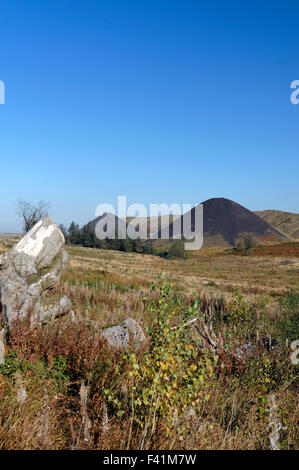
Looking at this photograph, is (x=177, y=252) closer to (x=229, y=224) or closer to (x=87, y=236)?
(x=87, y=236)

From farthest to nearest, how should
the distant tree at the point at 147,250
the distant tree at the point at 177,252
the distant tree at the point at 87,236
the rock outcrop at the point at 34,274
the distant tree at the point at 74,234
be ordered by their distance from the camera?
the distant tree at the point at 74,234 → the distant tree at the point at 87,236 → the distant tree at the point at 147,250 → the distant tree at the point at 177,252 → the rock outcrop at the point at 34,274

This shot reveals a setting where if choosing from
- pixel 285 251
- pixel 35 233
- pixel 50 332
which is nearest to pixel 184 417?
pixel 50 332

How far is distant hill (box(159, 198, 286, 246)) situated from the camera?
115 metres

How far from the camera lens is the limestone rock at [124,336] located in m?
5.28

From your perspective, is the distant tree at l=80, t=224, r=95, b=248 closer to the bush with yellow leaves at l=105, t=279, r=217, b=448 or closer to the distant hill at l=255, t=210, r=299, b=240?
the bush with yellow leaves at l=105, t=279, r=217, b=448

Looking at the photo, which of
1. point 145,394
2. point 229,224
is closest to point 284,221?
Answer: point 229,224

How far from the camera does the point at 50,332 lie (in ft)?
17.8

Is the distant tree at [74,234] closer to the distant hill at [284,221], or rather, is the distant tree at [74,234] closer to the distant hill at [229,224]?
the distant hill at [229,224]

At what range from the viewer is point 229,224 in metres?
126

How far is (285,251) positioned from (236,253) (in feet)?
37.8

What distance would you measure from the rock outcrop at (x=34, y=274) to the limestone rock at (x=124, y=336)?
1.26 m

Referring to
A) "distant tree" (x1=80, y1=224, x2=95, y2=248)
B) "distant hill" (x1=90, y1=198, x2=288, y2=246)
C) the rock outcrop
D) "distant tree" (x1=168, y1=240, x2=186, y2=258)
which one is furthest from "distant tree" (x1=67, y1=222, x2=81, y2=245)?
the rock outcrop

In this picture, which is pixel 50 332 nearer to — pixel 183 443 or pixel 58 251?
pixel 58 251

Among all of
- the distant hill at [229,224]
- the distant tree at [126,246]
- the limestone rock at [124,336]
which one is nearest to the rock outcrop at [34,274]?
the limestone rock at [124,336]
